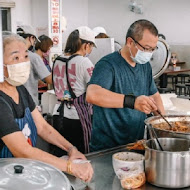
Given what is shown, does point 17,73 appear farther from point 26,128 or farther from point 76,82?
point 76,82

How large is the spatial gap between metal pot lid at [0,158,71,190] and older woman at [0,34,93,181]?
10.1 inches

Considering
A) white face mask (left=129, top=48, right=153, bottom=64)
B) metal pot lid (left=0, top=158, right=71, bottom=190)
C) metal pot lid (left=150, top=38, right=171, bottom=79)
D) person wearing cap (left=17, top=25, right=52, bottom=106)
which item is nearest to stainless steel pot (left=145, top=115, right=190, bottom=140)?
white face mask (left=129, top=48, right=153, bottom=64)

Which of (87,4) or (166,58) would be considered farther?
(87,4)

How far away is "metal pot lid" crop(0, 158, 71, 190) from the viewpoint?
3.41ft

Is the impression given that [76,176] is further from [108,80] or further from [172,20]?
[172,20]

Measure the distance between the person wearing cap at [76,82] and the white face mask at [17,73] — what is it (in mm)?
1318

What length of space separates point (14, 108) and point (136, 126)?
848 mm

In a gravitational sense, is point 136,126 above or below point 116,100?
below

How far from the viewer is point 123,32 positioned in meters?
10.4

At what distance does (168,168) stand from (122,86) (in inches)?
33.1

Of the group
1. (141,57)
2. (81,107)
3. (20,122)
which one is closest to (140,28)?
(141,57)

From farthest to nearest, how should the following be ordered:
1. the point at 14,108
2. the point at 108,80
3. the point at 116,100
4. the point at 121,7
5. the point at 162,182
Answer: the point at 121,7 < the point at 108,80 < the point at 116,100 < the point at 14,108 < the point at 162,182

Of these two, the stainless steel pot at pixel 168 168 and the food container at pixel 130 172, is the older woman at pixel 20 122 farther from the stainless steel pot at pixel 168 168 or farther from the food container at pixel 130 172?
the stainless steel pot at pixel 168 168

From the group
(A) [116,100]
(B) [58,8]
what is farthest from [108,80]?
Answer: (B) [58,8]
